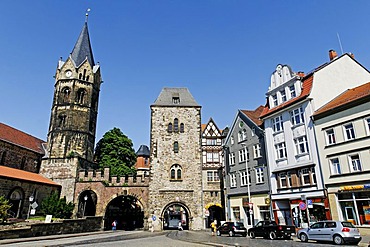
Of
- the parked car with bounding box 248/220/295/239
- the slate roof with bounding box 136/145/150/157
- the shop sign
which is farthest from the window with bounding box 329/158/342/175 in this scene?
the slate roof with bounding box 136/145/150/157

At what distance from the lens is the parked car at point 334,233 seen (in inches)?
615

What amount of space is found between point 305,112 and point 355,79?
741cm

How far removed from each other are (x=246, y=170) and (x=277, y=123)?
6.96 m

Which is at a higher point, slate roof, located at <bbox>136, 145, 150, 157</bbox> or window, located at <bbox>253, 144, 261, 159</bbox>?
slate roof, located at <bbox>136, 145, 150, 157</bbox>

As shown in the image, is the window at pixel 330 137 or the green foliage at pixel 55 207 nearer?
the window at pixel 330 137

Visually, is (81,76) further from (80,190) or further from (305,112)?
(305,112)

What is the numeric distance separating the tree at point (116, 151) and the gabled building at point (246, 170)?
934 inches

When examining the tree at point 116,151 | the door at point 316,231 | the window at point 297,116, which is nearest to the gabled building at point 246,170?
the window at point 297,116

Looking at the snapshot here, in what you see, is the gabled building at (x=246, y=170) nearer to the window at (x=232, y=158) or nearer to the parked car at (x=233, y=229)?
the window at (x=232, y=158)

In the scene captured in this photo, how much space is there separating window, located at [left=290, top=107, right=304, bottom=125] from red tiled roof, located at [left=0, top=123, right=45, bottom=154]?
119ft

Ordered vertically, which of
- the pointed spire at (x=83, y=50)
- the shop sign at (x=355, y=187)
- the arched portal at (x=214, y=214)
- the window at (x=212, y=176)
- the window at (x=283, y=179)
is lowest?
the arched portal at (x=214, y=214)

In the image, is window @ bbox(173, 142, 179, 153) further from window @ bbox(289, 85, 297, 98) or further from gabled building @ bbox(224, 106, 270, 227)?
window @ bbox(289, 85, 297, 98)

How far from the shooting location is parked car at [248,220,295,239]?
65.8ft

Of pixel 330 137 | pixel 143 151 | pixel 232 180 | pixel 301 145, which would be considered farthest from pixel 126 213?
pixel 330 137
